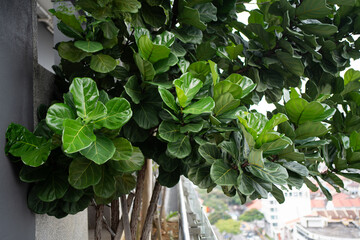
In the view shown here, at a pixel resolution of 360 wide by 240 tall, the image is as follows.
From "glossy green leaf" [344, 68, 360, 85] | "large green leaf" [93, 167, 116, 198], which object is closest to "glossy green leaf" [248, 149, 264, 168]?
"large green leaf" [93, 167, 116, 198]

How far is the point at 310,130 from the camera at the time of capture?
1028mm

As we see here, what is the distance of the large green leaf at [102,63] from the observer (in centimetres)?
111

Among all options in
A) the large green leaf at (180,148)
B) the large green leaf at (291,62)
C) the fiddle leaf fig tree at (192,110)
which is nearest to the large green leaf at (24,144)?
the fiddle leaf fig tree at (192,110)

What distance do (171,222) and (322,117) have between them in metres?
4.65

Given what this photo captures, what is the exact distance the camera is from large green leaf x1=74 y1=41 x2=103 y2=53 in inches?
41.5

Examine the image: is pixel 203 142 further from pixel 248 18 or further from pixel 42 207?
pixel 248 18

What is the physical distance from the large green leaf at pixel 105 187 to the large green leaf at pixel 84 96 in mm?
260

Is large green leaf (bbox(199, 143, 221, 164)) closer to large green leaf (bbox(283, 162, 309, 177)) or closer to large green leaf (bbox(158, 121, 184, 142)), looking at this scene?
large green leaf (bbox(158, 121, 184, 142))

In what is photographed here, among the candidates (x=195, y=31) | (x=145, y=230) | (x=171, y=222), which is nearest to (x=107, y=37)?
(x=195, y=31)

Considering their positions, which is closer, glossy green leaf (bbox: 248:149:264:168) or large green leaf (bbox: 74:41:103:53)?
glossy green leaf (bbox: 248:149:264:168)

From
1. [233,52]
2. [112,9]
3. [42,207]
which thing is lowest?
[42,207]

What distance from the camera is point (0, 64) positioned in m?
1.07

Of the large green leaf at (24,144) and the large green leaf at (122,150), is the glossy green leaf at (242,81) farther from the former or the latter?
the large green leaf at (24,144)

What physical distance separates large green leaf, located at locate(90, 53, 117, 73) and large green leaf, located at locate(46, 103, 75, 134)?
0.76 ft
